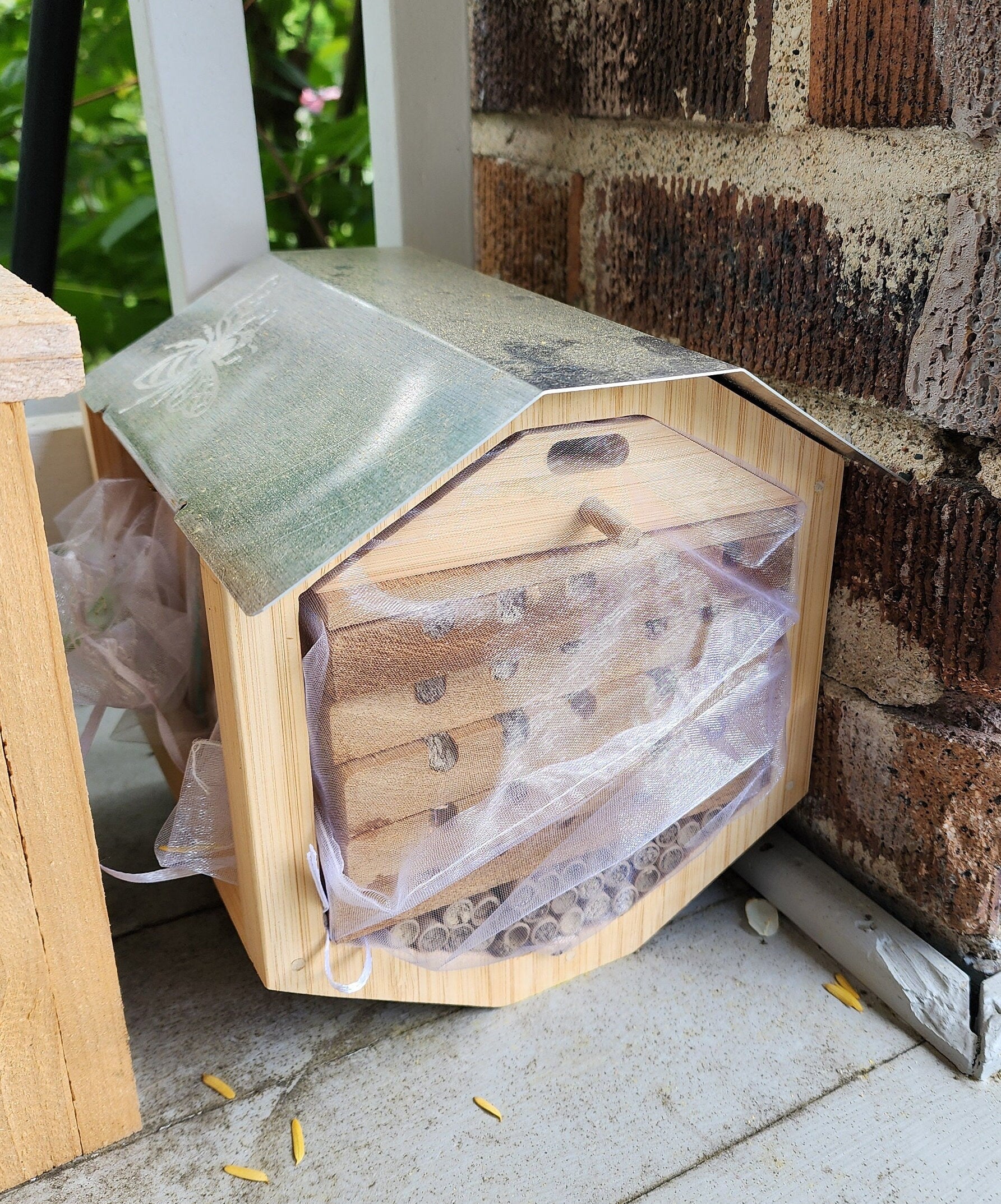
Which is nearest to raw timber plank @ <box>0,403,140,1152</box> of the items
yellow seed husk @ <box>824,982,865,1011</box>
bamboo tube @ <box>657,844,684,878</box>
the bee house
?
the bee house

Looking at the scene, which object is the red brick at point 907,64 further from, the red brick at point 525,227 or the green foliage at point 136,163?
the green foliage at point 136,163

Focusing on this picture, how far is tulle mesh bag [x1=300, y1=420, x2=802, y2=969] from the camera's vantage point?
69 cm

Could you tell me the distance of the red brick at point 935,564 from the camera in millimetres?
755

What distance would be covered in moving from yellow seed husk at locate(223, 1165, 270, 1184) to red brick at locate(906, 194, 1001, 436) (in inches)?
28.7

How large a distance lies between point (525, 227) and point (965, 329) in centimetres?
61

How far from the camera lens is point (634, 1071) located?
815 millimetres

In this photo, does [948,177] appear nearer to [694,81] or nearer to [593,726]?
[694,81]

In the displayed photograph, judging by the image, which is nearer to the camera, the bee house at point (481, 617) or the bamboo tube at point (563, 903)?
the bee house at point (481, 617)

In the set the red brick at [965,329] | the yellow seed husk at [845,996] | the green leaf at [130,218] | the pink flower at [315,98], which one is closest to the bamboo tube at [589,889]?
the yellow seed husk at [845,996]

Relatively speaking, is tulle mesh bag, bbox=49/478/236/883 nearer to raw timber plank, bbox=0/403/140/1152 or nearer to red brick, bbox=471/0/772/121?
raw timber plank, bbox=0/403/140/1152

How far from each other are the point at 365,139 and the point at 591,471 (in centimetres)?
111

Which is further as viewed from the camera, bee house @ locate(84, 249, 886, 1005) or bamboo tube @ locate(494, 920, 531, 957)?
bamboo tube @ locate(494, 920, 531, 957)

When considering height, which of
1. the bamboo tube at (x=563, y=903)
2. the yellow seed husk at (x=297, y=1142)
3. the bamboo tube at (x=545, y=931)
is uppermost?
the bamboo tube at (x=563, y=903)

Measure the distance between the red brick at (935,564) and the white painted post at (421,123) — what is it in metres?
0.64
